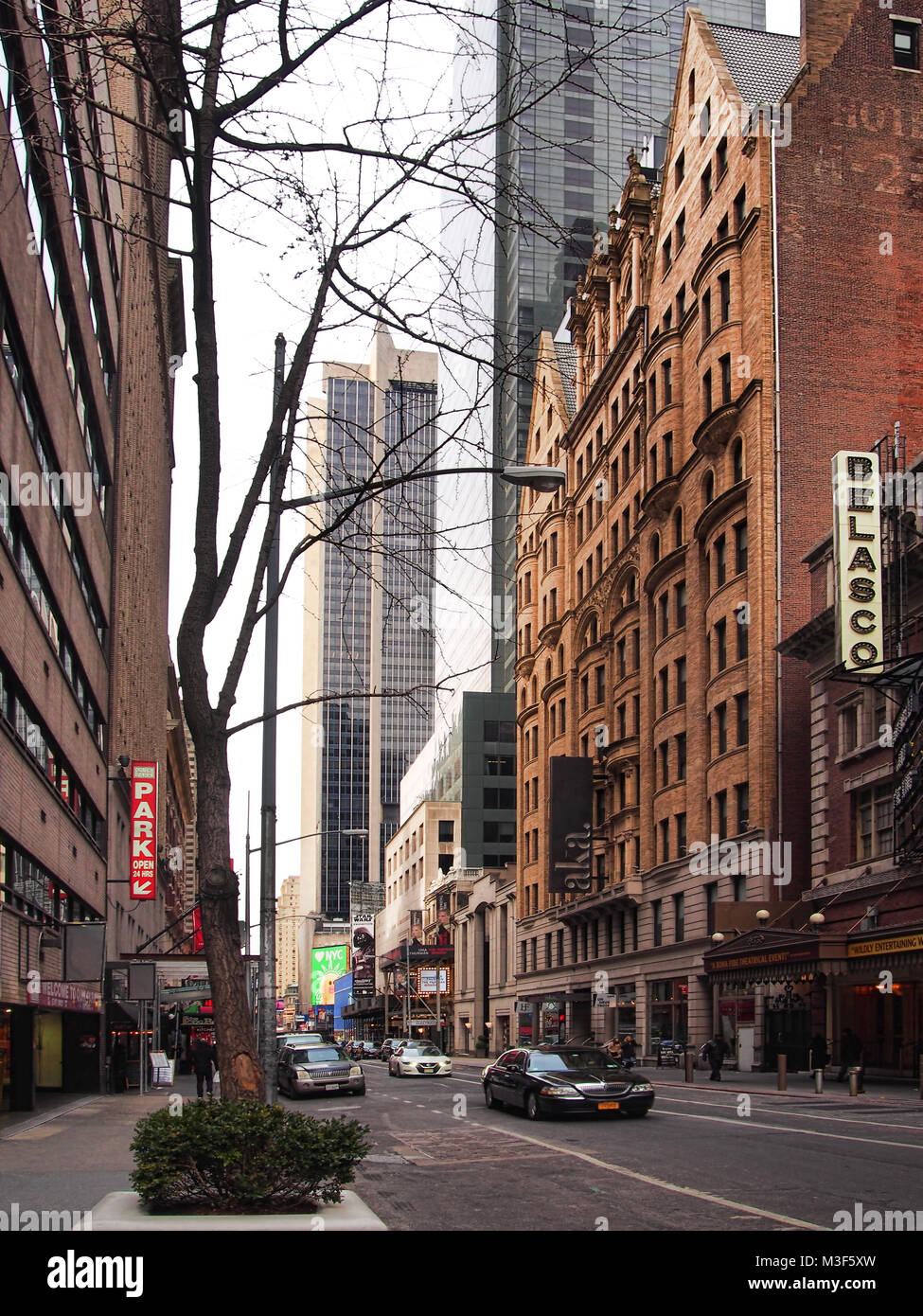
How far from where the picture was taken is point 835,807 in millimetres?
38188

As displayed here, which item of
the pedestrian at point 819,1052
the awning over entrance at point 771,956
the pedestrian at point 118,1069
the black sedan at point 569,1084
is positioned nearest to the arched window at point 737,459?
the awning over entrance at point 771,956

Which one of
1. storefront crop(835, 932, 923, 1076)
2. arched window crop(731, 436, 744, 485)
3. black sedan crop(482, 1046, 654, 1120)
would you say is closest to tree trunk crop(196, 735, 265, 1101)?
black sedan crop(482, 1046, 654, 1120)

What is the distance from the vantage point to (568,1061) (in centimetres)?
2530

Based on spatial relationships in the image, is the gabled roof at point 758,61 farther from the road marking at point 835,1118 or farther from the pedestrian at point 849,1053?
the road marking at point 835,1118

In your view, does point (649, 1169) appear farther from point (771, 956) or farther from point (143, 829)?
point (143, 829)

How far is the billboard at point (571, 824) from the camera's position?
202ft

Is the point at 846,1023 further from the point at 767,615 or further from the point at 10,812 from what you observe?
the point at 10,812

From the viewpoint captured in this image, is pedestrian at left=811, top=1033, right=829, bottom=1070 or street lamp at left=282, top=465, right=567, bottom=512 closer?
street lamp at left=282, top=465, right=567, bottom=512

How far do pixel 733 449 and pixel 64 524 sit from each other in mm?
23500

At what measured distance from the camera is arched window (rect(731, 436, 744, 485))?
4616 cm

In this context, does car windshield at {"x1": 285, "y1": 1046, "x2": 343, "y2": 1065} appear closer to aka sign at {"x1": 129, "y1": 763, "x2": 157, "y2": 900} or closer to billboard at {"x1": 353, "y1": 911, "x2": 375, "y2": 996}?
aka sign at {"x1": 129, "y1": 763, "x2": 157, "y2": 900}

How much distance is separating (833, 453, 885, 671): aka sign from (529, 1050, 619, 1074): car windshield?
1368cm

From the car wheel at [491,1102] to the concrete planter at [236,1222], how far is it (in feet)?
59.8

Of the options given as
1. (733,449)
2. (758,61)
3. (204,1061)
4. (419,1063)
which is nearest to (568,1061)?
(204,1061)
